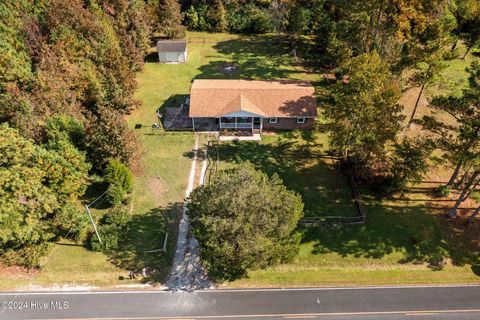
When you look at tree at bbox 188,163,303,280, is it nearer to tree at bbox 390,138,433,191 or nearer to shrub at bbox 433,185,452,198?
tree at bbox 390,138,433,191

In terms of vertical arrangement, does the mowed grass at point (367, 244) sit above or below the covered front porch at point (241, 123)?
below

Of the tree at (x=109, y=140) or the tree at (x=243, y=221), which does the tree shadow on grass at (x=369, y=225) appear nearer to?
the tree at (x=243, y=221)

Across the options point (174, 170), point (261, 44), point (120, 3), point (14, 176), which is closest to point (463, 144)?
point (174, 170)

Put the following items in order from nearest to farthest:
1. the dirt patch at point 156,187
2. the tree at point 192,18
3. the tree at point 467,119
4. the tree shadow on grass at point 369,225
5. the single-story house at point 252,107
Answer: the tree at point 467,119 → the tree shadow on grass at point 369,225 → the dirt patch at point 156,187 → the single-story house at point 252,107 → the tree at point 192,18

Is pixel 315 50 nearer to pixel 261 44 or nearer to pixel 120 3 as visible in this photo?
pixel 261 44

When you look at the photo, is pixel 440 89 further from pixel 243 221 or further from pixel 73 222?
pixel 73 222

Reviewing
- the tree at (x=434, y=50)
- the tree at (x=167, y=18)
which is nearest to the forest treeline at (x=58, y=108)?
the tree at (x=167, y=18)

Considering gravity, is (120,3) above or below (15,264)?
above

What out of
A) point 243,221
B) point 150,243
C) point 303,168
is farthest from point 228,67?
point 243,221
